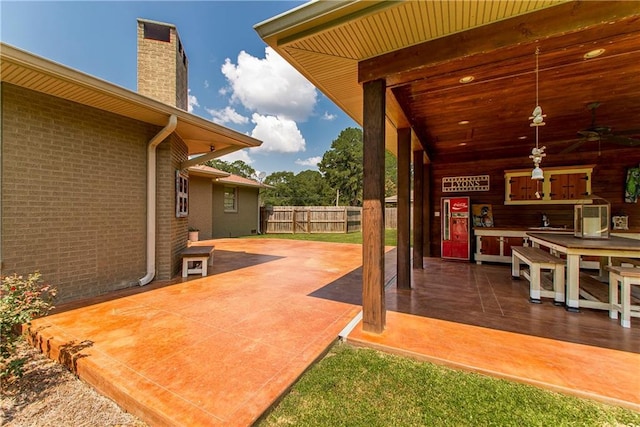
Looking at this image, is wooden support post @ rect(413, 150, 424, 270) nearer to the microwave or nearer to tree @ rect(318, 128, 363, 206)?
the microwave

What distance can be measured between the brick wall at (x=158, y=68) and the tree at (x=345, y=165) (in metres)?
25.9

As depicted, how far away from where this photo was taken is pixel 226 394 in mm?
1875

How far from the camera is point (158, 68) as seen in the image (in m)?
6.48

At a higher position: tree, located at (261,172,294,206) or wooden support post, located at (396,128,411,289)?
tree, located at (261,172,294,206)

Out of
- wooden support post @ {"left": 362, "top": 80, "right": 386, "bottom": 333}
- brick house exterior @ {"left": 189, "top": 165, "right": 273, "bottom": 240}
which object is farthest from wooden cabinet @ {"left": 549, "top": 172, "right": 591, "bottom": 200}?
brick house exterior @ {"left": 189, "top": 165, "right": 273, "bottom": 240}

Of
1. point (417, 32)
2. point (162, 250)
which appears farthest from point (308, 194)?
point (417, 32)

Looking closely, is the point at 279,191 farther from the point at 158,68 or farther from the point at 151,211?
the point at 151,211

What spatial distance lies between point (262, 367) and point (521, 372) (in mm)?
2075

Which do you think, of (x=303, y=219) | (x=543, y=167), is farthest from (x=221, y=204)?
(x=543, y=167)

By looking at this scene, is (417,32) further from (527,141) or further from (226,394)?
(527,141)

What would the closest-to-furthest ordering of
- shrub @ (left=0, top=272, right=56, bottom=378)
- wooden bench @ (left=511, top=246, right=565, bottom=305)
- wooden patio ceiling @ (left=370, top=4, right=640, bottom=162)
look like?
1. shrub @ (left=0, top=272, right=56, bottom=378)
2. wooden patio ceiling @ (left=370, top=4, right=640, bottom=162)
3. wooden bench @ (left=511, top=246, right=565, bottom=305)

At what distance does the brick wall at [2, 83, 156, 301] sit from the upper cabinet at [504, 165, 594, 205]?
847 cm

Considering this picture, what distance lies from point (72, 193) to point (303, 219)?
38.8 feet

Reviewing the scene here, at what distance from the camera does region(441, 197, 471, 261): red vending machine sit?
7391 millimetres
